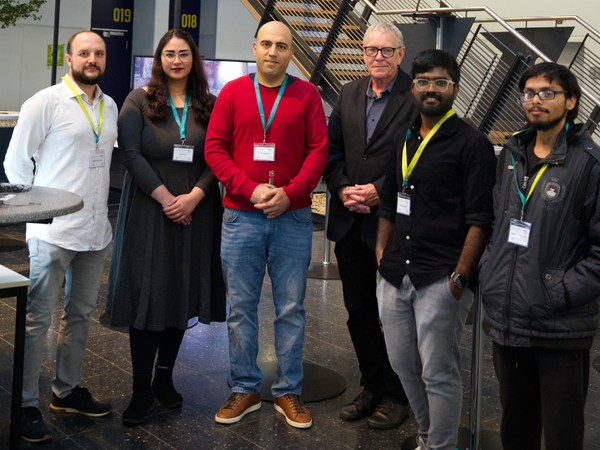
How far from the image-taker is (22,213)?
199 centimetres

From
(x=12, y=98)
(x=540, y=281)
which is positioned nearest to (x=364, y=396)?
(x=540, y=281)

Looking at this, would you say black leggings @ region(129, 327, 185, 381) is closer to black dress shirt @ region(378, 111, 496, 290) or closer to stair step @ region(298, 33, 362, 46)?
black dress shirt @ region(378, 111, 496, 290)

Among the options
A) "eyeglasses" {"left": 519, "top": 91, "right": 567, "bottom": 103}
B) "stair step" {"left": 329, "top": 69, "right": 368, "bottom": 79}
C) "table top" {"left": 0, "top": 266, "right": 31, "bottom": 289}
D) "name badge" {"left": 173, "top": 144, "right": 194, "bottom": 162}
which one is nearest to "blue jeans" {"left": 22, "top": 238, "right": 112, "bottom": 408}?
"table top" {"left": 0, "top": 266, "right": 31, "bottom": 289}

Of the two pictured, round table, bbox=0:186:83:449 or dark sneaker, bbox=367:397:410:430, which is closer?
round table, bbox=0:186:83:449

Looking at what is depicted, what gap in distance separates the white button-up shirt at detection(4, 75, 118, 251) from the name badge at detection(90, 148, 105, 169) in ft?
0.05

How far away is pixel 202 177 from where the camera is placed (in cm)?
296

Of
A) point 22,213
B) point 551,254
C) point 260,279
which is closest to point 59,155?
point 22,213

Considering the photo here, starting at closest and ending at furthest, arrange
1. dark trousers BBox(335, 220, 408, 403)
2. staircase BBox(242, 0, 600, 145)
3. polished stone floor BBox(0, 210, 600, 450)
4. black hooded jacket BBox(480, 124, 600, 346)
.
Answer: black hooded jacket BBox(480, 124, 600, 346) → polished stone floor BBox(0, 210, 600, 450) → dark trousers BBox(335, 220, 408, 403) → staircase BBox(242, 0, 600, 145)

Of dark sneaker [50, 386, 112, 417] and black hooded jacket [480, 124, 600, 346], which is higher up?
black hooded jacket [480, 124, 600, 346]

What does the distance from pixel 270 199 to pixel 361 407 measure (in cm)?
109

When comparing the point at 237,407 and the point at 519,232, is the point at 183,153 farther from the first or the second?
the point at 519,232

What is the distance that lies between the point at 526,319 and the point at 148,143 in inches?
69.0

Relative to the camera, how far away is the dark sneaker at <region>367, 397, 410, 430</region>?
2.97 metres

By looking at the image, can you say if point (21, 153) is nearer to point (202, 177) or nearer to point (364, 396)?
point (202, 177)
